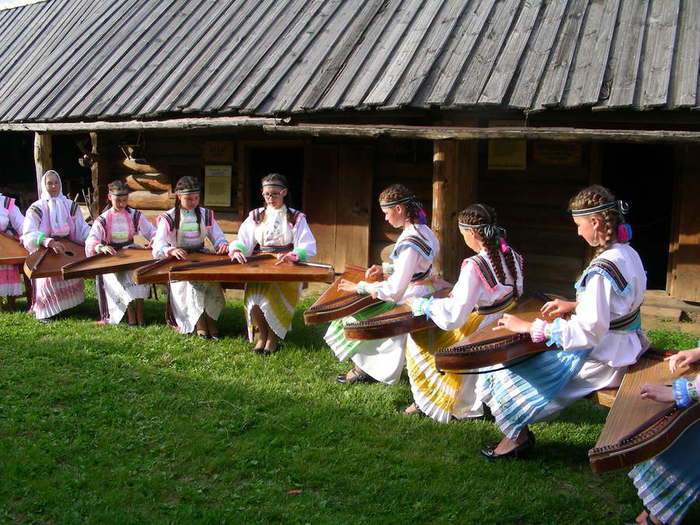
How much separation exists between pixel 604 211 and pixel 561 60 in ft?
13.6

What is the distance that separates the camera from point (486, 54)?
24.9 feet

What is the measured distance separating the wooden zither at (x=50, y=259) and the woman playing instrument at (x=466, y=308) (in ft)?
12.6

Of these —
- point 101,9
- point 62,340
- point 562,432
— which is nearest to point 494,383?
point 562,432

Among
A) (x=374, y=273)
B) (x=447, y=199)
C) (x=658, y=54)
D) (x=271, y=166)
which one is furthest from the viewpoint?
(x=271, y=166)

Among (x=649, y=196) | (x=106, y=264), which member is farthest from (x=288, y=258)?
(x=649, y=196)

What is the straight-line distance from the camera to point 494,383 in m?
3.96

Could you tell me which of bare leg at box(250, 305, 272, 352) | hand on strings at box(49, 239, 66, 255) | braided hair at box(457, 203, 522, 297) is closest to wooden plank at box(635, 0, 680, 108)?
braided hair at box(457, 203, 522, 297)

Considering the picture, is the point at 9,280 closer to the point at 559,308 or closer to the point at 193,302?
the point at 193,302

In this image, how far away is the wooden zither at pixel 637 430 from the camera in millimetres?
2832

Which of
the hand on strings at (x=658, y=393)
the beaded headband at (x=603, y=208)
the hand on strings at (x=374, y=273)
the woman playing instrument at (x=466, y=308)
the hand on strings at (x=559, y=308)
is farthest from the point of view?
the hand on strings at (x=374, y=273)

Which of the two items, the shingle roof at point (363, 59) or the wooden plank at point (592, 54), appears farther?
the shingle roof at point (363, 59)

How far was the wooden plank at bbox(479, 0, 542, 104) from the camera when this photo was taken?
6910 mm

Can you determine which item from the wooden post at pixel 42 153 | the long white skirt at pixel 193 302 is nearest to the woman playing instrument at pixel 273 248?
the long white skirt at pixel 193 302

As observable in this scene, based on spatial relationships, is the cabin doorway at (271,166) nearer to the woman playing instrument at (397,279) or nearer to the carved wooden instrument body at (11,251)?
the carved wooden instrument body at (11,251)
